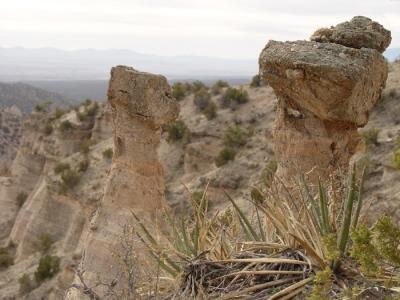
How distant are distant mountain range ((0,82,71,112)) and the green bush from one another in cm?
4380

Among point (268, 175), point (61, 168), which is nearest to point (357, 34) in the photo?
point (268, 175)

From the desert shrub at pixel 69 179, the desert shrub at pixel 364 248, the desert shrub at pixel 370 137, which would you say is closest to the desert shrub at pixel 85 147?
the desert shrub at pixel 69 179

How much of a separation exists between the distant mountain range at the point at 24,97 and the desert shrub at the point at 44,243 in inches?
1731

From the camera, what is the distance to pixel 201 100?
2217cm

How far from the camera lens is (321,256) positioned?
3.37 meters

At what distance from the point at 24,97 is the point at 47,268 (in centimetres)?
5405

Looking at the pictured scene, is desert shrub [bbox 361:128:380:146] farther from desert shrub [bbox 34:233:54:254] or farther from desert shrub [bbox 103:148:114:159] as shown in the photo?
desert shrub [bbox 34:233:54:254]

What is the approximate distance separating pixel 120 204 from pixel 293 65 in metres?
3.51

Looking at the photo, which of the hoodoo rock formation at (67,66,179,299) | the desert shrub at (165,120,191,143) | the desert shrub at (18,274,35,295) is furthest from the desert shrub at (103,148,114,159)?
the hoodoo rock formation at (67,66,179,299)

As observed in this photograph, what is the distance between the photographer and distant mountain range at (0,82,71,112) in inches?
2432

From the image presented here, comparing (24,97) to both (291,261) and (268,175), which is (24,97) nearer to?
(268,175)

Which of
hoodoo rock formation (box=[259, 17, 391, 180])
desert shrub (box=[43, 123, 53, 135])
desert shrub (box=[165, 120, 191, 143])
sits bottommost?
desert shrub (box=[43, 123, 53, 135])

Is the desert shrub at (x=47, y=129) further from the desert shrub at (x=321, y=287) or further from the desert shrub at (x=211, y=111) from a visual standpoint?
the desert shrub at (x=321, y=287)

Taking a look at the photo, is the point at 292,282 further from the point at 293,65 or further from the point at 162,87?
the point at 162,87
